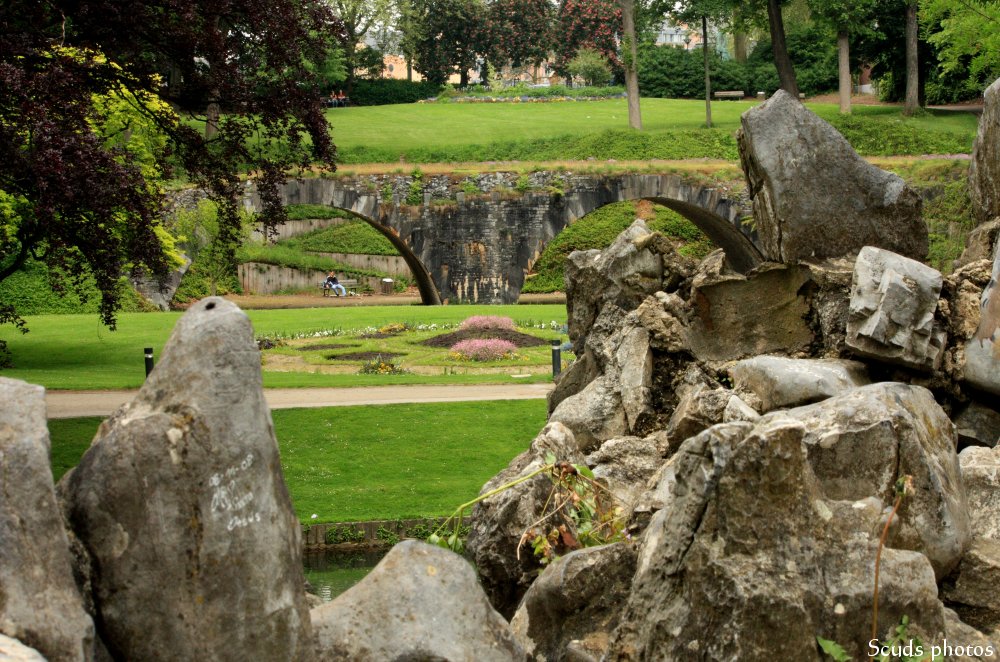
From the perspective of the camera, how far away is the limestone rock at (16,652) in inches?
177

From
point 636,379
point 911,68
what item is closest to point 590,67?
point 911,68

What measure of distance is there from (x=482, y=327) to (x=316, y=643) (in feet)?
74.8

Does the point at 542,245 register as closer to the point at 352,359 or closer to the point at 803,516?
the point at 352,359

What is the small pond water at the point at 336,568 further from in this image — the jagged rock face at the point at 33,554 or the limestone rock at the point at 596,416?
the jagged rock face at the point at 33,554

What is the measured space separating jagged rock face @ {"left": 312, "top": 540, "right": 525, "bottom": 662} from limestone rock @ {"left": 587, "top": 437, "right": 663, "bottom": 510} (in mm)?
2870

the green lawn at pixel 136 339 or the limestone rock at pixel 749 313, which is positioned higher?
the limestone rock at pixel 749 313

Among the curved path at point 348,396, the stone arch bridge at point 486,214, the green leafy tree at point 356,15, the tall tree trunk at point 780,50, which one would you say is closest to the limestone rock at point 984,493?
the curved path at point 348,396

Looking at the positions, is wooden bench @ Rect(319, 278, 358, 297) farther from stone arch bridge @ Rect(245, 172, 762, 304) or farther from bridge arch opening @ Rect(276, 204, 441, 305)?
stone arch bridge @ Rect(245, 172, 762, 304)

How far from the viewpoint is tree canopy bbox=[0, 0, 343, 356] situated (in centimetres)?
1363

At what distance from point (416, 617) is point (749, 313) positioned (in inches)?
204

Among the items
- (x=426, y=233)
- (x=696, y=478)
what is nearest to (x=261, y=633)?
(x=696, y=478)

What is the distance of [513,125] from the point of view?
166 ft

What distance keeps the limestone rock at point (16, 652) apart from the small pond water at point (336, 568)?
7.88 metres

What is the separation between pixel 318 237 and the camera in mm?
53031
